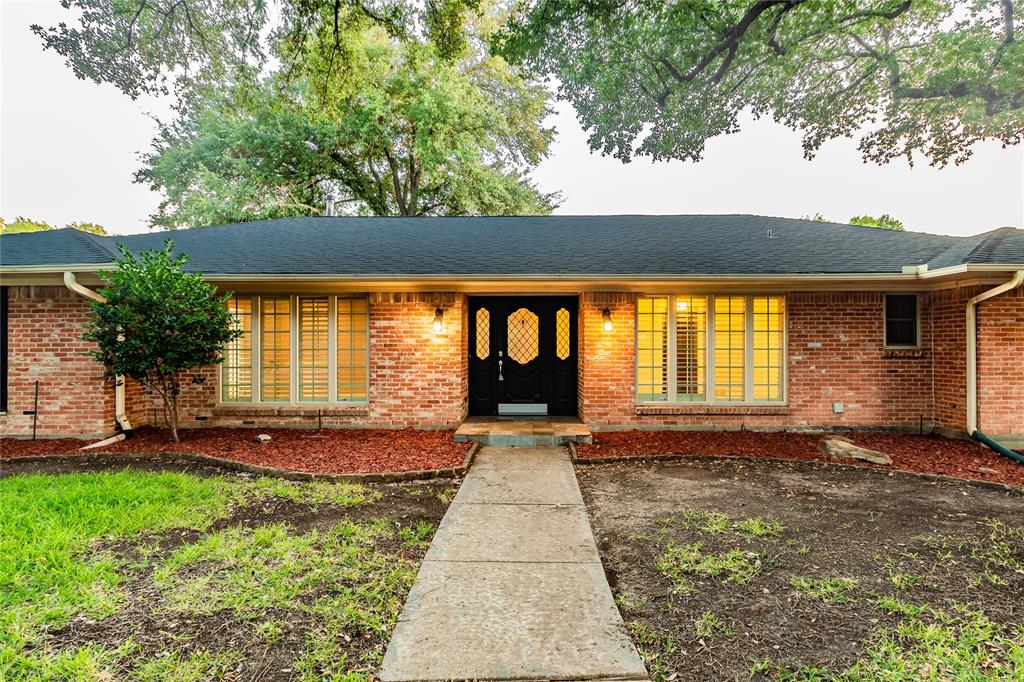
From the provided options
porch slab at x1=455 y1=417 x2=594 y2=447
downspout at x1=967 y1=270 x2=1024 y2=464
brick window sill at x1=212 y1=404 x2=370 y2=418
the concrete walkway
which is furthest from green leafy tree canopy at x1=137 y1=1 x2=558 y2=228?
the concrete walkway

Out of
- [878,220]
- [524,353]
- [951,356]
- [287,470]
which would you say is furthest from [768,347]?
[878,220]

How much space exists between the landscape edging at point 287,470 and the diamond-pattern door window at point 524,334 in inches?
105

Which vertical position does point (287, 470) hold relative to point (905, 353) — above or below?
below

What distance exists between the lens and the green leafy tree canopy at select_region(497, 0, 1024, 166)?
7.80 meters

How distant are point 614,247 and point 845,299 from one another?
3676 millimetres

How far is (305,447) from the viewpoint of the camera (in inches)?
248

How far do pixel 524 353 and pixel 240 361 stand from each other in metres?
4.77

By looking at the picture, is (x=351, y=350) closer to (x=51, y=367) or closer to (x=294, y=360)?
(x=294, y=360)

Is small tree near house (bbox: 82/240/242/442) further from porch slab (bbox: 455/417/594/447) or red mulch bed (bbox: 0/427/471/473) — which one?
porch slab (bbox: 455/417/594/447)

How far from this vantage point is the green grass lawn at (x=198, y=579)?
2.22 meters

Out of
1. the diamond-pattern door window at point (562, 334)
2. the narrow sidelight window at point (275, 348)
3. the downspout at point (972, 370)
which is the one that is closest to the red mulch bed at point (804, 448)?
the downspout at point (972, 370)

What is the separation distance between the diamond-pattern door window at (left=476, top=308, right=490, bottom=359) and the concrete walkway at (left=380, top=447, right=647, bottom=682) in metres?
4.04

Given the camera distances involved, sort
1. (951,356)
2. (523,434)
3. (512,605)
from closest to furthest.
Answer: (512,605) → (523,434) → (951,356)

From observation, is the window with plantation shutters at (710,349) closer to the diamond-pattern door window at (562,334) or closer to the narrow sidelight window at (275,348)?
the diamond-pattern door window at (562,334)
